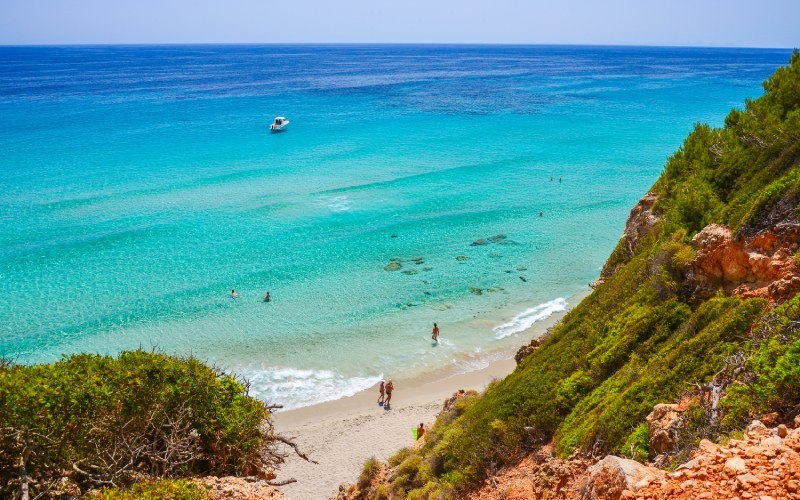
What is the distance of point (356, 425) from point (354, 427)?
0.12 m

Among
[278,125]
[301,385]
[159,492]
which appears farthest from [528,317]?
[278,125]

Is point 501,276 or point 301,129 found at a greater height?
point 301,129

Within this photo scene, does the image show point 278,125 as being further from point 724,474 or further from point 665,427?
point 724,474

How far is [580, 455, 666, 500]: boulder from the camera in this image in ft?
18.7

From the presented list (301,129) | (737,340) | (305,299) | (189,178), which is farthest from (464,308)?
→ (301,129)

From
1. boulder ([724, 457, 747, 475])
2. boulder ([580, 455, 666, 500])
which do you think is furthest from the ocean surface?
boulder ([724, 457, 747, 475])

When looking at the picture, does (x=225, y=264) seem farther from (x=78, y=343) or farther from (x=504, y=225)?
(x=504, y=225)

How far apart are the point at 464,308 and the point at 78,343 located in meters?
17.7

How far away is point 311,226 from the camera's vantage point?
3856 cm

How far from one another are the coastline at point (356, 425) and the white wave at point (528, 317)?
209 centimetres

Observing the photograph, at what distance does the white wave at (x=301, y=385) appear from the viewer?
2156 cm

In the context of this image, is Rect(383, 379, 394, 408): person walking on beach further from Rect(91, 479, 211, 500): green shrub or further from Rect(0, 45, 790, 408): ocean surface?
Rect(91, 479, 211, 500): green shrub

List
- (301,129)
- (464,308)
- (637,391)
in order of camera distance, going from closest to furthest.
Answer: (637,391) → (464,308) → (301,129)

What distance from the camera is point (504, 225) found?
39.2m
